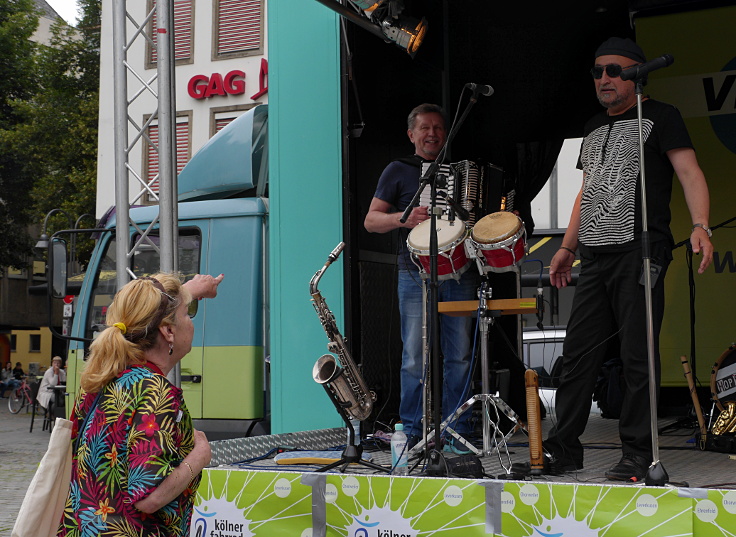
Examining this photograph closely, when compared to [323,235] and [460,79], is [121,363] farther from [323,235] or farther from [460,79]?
[460,79]

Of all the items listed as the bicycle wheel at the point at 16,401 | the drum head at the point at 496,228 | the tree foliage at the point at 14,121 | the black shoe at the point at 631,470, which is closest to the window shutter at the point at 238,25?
the tree foliage at the point at 14,121

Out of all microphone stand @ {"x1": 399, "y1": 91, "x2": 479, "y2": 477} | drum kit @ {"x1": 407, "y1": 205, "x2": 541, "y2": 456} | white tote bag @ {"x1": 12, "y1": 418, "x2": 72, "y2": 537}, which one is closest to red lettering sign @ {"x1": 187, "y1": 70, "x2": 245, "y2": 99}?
drum kit @ {"x1": 407, "y1": 205, "x2": 541, "y2": 456}

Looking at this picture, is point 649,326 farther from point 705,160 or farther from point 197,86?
point 197,86

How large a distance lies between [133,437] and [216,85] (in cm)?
2258

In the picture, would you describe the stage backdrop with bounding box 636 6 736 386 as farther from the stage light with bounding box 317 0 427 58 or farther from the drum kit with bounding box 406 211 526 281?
the drum kit with bounding box 406 211 526 281

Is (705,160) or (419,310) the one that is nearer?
(419,310)

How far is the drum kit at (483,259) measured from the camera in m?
4.53

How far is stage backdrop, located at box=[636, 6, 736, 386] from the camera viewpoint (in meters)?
6.89

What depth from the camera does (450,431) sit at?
4625 mm

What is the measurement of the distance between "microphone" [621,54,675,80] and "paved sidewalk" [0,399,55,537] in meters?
5.50

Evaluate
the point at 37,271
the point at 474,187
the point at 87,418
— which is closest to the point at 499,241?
the point at 474,187

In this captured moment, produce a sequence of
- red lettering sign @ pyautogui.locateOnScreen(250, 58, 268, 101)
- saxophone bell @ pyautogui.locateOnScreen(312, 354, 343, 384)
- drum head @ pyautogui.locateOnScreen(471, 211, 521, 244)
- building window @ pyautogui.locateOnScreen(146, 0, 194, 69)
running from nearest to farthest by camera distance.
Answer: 1. drum head @ pyautogui.locateOnScreen(471, 211, 521, 244)
2. saxophone bell @ pyautogui.locateOnScreen(312, 354, 343, 384)
3. red lettering sign @ pyautogui.locateOnScreen(250, 58, 268, 101)
4. building window @ pyautogui.locateOnScreen(146, 0, 194, 69)

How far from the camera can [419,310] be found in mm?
5145

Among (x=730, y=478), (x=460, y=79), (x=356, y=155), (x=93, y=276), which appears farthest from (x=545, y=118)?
(x=730, y=478)
